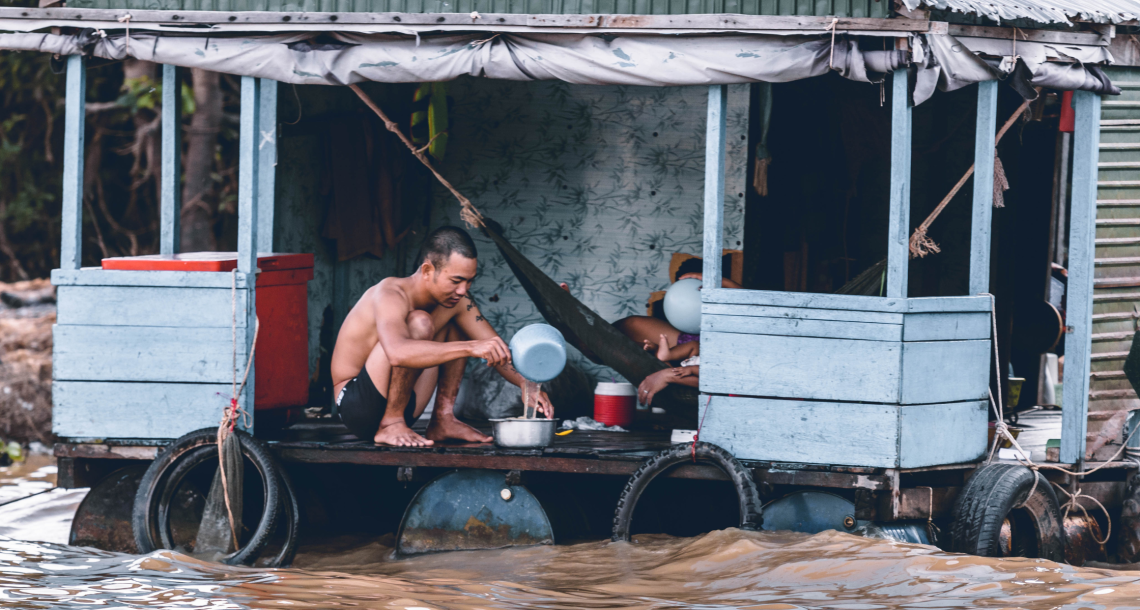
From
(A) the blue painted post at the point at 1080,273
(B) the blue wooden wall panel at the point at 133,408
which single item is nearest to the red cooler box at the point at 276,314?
(B) the blue wooden wall panel at the point at 133,408

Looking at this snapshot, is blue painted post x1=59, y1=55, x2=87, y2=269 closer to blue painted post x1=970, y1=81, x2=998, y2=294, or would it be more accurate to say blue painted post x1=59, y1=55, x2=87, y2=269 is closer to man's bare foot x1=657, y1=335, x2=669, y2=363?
man's bare foot x1=657, y1=335, x2=669, y2=363

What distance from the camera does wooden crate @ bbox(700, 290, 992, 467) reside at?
222 inches

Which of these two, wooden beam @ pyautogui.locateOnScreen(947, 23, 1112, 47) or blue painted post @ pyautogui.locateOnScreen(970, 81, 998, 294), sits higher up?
wooden beam @ pyautogui.locateOnScreen(947, 23, 1112, 47)

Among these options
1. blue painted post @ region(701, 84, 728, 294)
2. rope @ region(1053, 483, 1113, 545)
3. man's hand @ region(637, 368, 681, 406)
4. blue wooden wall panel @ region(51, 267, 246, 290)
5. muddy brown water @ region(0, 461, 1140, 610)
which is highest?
blue painted post @ region(701, 84, 728, 294)

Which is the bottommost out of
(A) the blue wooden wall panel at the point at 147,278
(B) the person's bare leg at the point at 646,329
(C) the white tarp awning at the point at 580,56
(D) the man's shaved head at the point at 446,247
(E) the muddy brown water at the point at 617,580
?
(E) the muddy brown water at the point at 617,580

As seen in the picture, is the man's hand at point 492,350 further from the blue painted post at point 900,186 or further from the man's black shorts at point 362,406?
the blue painted post at point 900,186

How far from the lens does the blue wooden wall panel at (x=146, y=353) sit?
6211 millimetres

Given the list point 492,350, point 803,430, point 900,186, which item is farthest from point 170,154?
point 900,186

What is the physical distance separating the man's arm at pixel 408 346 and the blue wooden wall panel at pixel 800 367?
1.02m

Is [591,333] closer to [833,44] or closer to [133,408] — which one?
[833,44]

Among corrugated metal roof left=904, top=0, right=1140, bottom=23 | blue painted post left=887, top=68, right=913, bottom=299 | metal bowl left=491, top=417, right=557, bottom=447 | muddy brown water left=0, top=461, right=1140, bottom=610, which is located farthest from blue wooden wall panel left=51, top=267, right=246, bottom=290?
corrugated metal roof left=904, top=0, right=1140, bottom=23

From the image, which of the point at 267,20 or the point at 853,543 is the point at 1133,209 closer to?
the point at 853,543

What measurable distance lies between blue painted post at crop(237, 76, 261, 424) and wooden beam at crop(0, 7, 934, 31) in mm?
386

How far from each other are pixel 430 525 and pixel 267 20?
104 inches
